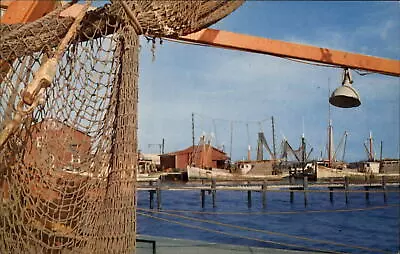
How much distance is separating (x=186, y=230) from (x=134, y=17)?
14334 mm

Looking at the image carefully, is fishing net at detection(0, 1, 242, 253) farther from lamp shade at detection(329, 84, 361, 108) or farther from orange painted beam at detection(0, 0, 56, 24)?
lamp shade at detection(329, 84, 361, 108)

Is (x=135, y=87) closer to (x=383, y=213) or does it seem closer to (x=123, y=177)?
(x=123, y=177)

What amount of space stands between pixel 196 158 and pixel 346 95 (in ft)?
168

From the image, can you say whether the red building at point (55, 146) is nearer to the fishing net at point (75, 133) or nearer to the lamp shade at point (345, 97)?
the fishing net at point (75, 133)

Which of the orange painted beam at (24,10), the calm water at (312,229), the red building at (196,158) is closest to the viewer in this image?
the orange painted beam at (24,10)

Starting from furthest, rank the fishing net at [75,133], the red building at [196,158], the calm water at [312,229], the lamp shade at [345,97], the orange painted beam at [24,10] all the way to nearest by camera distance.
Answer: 1. the red building at [196,158]
2. the calm water at [312,229]
3. the lamp shade at [345,97]
4. the orange painted beam at [24,10]
5. the fishing net at [75,133]

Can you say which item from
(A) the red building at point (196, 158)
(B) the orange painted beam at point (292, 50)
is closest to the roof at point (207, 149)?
(A) the red building at point (196, 158)

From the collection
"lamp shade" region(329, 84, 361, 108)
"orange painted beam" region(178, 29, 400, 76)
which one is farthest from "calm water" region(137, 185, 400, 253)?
"orange painted beam" region(178, 29, 400, 76)

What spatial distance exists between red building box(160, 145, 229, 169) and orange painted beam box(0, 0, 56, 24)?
163 feet

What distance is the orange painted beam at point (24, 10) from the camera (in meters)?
4.38

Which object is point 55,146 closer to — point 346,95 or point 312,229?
point 346,95

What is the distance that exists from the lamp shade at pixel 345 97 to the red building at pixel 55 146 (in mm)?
3125

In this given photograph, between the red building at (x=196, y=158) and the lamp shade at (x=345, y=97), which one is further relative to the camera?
the red building at (x=196, y=158)

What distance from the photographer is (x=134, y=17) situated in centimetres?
290
